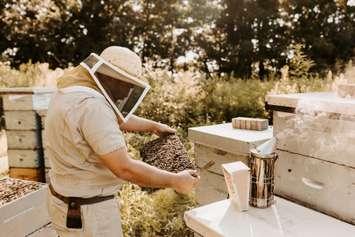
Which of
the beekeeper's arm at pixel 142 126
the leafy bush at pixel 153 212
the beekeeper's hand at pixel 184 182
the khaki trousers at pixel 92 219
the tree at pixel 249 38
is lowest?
the leafy bush at pixel 153 212

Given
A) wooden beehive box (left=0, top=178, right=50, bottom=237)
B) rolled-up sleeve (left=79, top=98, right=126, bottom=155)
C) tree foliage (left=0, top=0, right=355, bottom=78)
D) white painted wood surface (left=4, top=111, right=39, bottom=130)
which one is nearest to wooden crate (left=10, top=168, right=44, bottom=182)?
white painted wood surface (left=4, top=111, right=39, bottom=130)

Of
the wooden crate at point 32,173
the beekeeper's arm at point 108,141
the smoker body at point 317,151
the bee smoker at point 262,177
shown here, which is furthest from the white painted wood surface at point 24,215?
the wooden crate at point 32,173

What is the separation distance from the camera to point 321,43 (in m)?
21.0

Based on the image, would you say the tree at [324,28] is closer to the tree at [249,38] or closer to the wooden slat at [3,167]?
the tree at [249,38]

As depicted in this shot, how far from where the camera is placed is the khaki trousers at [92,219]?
2562 mm

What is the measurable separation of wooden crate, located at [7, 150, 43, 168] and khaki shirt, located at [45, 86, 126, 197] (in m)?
3.19

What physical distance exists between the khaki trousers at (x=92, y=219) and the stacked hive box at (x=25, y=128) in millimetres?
3024

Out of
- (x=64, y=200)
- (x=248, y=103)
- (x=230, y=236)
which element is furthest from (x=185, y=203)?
(x=248, y=103)

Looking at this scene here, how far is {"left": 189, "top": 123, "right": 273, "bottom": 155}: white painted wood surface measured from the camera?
2.95 meters

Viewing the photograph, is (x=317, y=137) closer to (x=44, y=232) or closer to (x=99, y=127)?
(x=99, y=127)

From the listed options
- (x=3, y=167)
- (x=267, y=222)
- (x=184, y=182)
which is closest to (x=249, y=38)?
(x=3, y=167)

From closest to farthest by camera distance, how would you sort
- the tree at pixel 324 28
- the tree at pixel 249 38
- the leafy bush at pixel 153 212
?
the leafy bush at pixel 153 212 < the tree at pixel 324 28 < the tree at pixel 249 38

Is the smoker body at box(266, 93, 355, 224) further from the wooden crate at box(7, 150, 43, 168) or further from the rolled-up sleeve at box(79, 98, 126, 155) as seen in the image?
the wooden crate at box(7, 150, 43, 168)

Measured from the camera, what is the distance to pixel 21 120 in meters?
5.58
